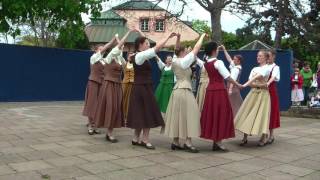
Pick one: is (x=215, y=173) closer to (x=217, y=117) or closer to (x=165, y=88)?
(x=217, y=117)

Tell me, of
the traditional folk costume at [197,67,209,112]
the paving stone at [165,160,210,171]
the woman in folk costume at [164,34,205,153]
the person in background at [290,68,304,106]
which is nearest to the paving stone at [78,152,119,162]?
the paving stone at [165,160,210,171]

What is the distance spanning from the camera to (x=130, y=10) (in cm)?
2189

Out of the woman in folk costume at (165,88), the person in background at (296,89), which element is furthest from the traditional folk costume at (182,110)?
the person in background at (296,89)

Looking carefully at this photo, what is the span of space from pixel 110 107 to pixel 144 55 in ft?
5.20

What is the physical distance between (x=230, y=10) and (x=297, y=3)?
27.1 ft

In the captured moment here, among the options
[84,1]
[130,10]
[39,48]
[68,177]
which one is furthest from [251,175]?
[130,10]

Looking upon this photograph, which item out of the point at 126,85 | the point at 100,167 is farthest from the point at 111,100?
the point at 100,167

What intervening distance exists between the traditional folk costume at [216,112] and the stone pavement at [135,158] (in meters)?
0.32

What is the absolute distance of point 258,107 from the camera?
27.1 ft

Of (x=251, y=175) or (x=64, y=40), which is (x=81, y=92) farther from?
(x=251, y=175)

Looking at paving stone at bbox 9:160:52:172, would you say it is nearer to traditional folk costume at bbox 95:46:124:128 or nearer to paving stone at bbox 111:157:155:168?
paving stone at bbox 111:157:155:168

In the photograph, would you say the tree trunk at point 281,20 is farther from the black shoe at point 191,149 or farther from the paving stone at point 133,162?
the paving stone at point 133,162

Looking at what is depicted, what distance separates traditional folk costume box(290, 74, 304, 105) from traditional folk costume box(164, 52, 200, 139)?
25.5 feet

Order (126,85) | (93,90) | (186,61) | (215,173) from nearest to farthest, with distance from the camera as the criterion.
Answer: (215,173), (186,61), (126,85), (93,90)
